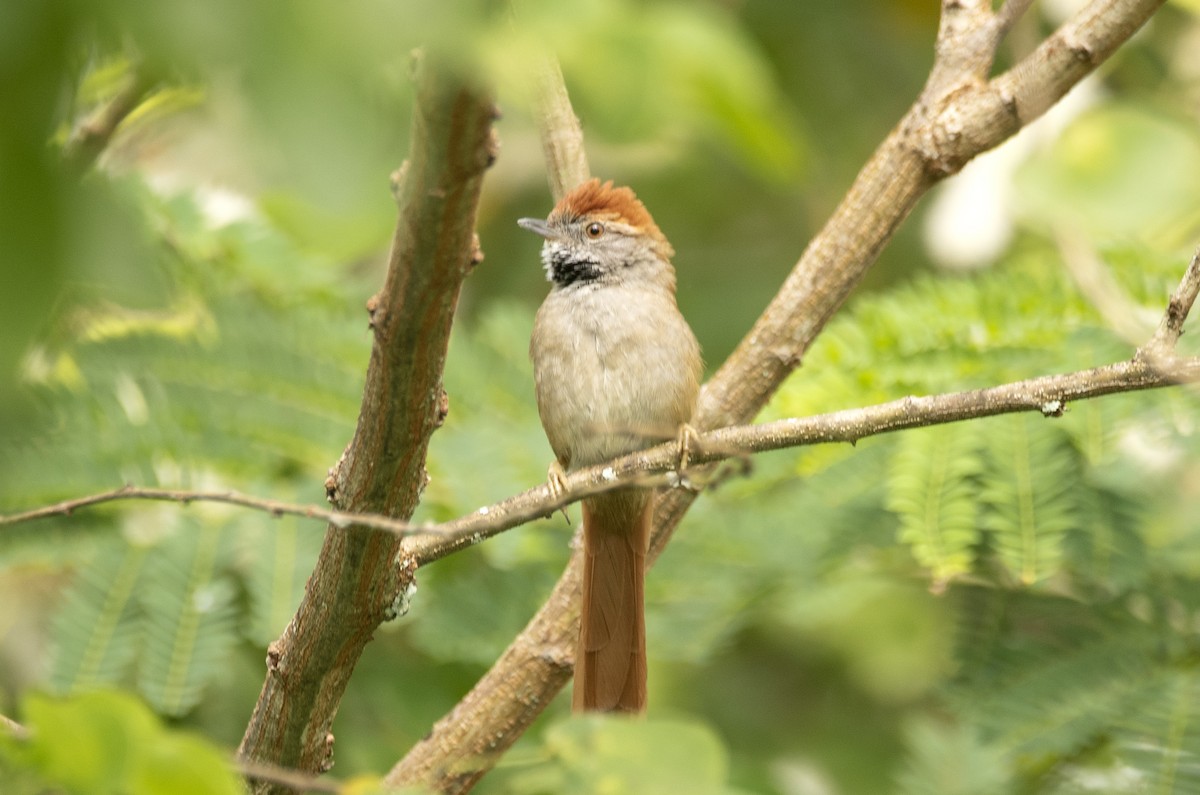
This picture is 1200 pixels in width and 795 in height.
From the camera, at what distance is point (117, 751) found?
1415 millimetres

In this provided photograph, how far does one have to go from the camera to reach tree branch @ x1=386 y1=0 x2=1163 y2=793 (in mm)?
2996

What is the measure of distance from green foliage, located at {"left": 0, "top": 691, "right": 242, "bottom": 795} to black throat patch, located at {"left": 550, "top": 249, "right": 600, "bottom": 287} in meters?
2.82

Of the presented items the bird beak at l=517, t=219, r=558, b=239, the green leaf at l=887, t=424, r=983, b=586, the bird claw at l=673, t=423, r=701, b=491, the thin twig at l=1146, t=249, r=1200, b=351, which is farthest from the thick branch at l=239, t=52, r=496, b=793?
the bird beak at l=517, t=219, r=558, b=239

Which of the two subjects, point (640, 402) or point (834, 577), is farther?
point (834, 577)

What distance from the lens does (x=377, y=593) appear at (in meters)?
2.30

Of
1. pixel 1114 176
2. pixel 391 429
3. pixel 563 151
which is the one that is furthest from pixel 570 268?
pixel 391 429

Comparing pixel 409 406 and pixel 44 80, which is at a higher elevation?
pixel 409 406

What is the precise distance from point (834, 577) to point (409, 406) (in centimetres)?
241

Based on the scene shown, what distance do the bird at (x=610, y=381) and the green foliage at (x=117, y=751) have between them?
156 cm

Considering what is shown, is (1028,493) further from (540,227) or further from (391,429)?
(391,429)

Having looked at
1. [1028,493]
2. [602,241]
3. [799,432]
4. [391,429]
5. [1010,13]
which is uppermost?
[1010,13]

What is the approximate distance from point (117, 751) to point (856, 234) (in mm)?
2281

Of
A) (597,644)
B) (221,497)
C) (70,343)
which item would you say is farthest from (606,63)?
(597,644)

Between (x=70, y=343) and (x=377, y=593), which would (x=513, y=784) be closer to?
(x=377, y=593)
